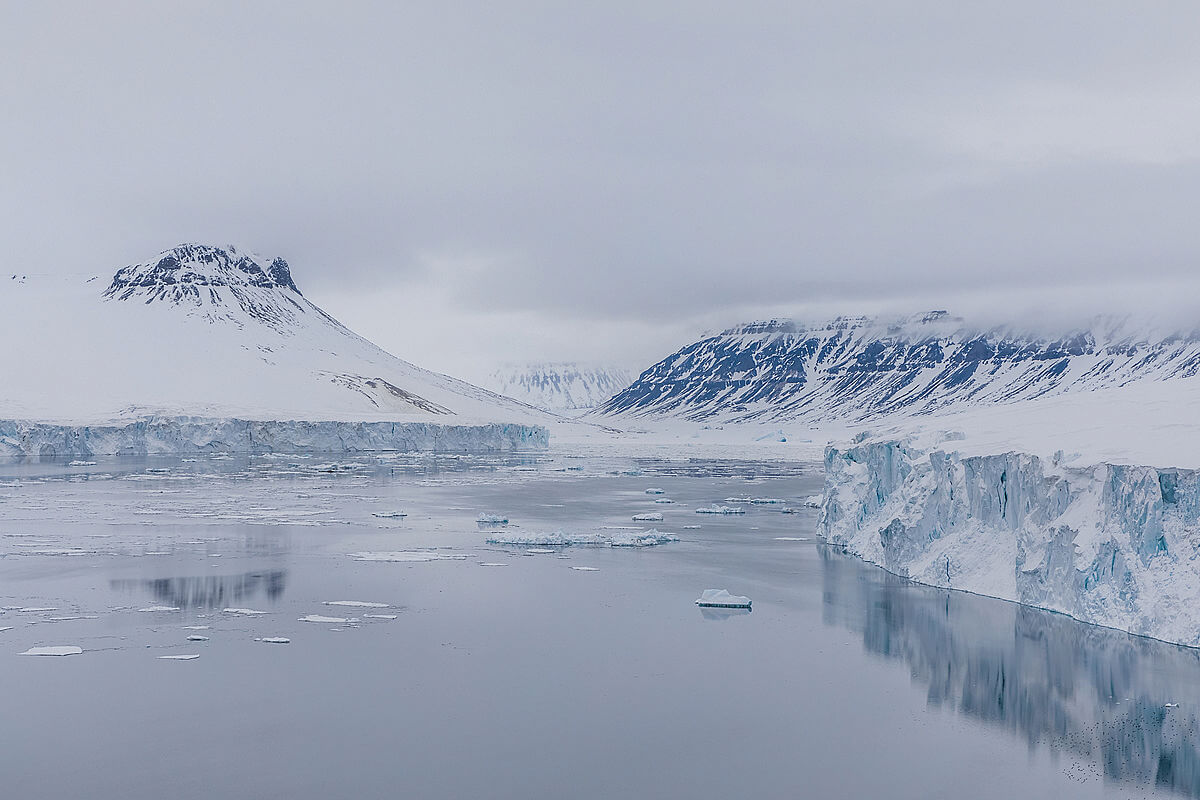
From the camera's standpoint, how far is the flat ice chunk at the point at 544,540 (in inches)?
804

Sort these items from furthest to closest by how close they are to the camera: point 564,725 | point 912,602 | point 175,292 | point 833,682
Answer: point 175,292 → point 912,602 → point 833,682 → point 564,725

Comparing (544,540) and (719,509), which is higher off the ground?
(719,509)

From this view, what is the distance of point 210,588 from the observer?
15.2 m

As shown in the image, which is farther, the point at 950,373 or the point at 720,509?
the point at 950,373

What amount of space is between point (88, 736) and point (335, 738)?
203 cm

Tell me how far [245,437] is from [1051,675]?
5386cm

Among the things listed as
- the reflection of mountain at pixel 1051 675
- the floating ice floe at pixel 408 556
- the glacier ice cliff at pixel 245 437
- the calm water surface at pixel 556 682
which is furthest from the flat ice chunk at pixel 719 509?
the glacier ice cliff at pixel 245 437

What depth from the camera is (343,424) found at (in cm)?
6084

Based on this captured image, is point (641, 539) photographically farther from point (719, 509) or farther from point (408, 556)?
point (719, 509)

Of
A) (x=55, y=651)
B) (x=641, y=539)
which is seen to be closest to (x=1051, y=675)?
(x=641, y=539)

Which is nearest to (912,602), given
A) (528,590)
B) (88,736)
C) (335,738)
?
(528,590)

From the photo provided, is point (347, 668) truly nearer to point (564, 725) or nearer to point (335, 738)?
point (335, 738)

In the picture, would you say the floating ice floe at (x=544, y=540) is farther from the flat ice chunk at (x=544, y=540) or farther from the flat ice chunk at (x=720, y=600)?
the flat ice chunk at (x=720, y=600)

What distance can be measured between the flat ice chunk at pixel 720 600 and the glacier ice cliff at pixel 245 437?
46.1 m
